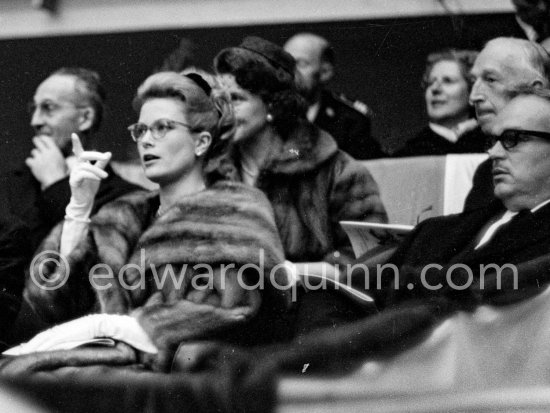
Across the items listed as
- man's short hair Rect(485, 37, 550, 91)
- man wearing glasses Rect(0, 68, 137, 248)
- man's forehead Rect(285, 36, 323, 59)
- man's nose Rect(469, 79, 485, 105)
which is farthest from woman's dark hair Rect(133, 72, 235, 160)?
man's short hair Rect(485, 37, 550, 91)

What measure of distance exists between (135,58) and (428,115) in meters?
1.84

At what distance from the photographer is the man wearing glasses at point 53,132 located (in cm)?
648

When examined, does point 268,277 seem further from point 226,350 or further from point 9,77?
point 9,77

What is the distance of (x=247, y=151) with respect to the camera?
6.20 meters

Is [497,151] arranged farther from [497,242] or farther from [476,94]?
[497,242]

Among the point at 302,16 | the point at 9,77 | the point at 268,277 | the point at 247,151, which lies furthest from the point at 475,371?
the point at 9,77

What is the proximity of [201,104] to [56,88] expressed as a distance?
1020 millimetres

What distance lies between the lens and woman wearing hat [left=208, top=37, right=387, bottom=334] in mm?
6051

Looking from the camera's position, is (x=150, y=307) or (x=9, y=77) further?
(x=9, y=77)

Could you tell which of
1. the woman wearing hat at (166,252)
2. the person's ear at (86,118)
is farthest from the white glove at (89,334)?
the person's ear at (86,118)

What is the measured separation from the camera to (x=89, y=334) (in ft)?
19.7

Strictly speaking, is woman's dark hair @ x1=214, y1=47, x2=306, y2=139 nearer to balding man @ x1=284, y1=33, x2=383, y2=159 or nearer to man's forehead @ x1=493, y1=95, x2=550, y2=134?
balding man @ x1=284, y1=33, x2=383, y2=159

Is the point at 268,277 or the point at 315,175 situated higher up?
the point at 315,175

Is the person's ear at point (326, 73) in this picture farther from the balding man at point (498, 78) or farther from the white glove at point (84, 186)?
the white glove at point (84, 186)
